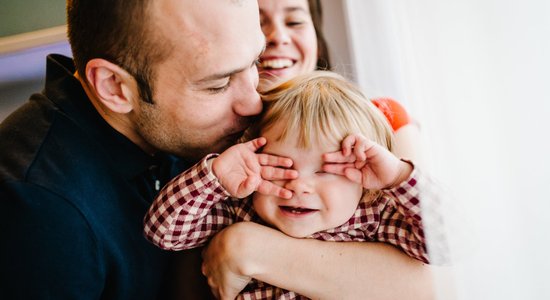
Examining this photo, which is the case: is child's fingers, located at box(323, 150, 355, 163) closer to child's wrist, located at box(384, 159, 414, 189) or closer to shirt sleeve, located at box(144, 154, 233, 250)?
child's wrist, located at box(384, 159, 414, 189)

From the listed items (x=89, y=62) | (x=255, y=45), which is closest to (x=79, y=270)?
(x=89, y=62)

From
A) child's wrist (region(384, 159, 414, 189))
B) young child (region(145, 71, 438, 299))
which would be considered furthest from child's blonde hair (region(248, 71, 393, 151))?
child's wrist (region(384, 159, 414, 189))

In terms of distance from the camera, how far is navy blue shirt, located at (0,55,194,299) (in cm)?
86

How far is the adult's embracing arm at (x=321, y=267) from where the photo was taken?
911 millimetres

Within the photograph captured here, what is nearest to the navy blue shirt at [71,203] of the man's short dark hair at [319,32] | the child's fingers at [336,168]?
the child's fingers at [336,168]

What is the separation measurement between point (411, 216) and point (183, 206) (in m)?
0.46

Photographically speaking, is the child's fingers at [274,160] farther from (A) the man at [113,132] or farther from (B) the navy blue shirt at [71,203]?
(B) the navy blue shirt at [71,203]

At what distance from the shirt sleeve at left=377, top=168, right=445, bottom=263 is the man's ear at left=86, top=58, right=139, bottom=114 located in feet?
2.06

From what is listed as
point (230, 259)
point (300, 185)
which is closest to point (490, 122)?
point (300, 185)

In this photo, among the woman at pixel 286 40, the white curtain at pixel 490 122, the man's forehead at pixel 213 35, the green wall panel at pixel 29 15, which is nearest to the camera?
the white curtain at pixel 490 122

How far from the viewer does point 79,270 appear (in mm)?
897

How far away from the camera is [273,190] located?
89 cm

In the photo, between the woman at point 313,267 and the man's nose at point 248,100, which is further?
the man's nose at point 248,100

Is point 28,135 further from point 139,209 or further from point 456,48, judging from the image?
point 456,48
